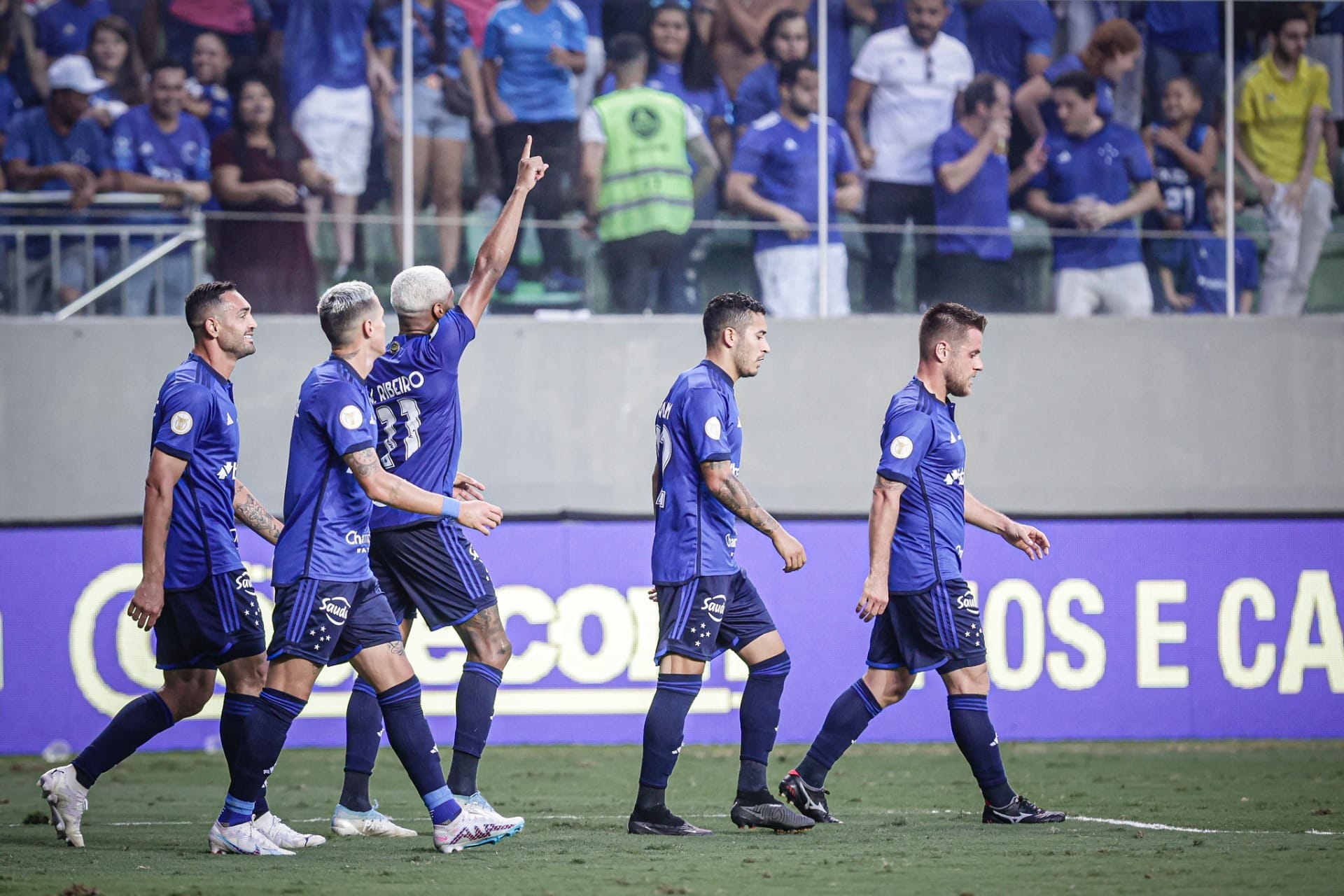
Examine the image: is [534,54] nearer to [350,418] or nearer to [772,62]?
[772,62]

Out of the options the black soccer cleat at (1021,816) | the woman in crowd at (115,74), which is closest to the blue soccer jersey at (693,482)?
the black soccer cleat at (1021,816)

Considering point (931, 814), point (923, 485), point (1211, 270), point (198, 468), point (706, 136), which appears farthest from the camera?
point (1211, 270)

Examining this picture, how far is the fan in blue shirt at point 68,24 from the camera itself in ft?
38.5

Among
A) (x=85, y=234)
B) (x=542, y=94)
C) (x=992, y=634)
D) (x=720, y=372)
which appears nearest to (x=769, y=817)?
(x=720, y=372)

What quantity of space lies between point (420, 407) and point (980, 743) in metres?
2.69

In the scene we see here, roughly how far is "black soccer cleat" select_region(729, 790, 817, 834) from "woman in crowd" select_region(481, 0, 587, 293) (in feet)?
20.1

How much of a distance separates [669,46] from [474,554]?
21.6 feet

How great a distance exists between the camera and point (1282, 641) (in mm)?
10750

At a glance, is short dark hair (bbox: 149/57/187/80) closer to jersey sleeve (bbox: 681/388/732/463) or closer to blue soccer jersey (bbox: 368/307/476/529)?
blue soccer jersey (bbox: 368/307/476/529)

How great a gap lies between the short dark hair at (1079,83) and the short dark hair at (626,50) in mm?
3177

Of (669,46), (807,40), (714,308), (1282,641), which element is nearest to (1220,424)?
(1282,641)

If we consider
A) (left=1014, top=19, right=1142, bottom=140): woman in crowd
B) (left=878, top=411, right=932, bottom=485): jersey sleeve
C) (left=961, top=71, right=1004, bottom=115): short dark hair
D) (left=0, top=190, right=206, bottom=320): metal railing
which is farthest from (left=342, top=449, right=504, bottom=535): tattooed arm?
(left=1014, top=19, right=1142, bottom=140): woman in crowd

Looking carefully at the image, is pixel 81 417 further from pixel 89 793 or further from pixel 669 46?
pixel 669 46

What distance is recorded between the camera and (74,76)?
11.7 meters
